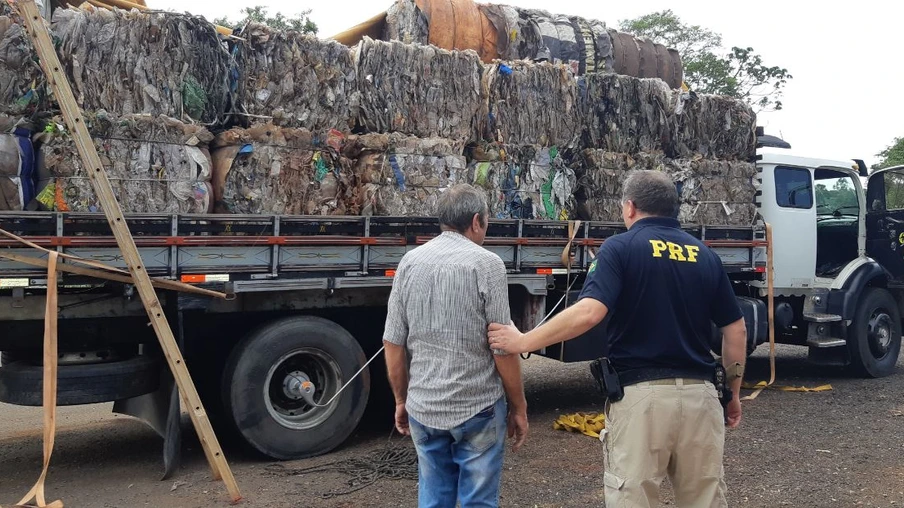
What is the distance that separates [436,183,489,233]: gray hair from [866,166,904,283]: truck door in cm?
851

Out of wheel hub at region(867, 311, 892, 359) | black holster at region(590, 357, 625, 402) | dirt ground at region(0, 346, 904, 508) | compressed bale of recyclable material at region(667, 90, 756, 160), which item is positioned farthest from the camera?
wheel hub at region(867, 311, 892, 359)

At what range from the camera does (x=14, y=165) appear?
524 centimetres

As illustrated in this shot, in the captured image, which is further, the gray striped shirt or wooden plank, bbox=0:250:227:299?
wooden plank, bbox=0:250:227:299

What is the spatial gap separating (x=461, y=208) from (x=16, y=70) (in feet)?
A: 12.1

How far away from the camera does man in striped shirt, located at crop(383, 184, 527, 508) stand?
3.18 meters

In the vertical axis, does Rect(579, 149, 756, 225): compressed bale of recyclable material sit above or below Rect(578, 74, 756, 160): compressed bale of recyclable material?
below

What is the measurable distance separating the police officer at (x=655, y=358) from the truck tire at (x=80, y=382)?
3.52m

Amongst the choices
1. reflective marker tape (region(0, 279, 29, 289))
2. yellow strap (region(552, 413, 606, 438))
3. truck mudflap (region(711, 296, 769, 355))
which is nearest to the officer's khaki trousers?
yellow strap (region(552, 413, 606, 438))

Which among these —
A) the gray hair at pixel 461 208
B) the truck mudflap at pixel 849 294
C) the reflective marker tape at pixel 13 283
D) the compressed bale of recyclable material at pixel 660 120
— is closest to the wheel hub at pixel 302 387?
the reflective marker tape at pixel 13 283

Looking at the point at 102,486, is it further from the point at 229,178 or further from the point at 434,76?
the point at 434,76

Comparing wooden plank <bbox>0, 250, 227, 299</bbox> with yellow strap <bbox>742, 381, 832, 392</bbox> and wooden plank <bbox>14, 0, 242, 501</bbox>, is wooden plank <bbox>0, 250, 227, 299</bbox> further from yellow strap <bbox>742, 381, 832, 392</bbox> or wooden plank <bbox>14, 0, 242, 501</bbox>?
yellow strap <bbox>742, 381, 832, 392</bbox>

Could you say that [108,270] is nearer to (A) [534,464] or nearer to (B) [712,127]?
(A) [534,464]

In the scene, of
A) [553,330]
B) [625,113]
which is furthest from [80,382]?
[625,113]

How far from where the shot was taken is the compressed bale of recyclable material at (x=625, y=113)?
26.3 feet
